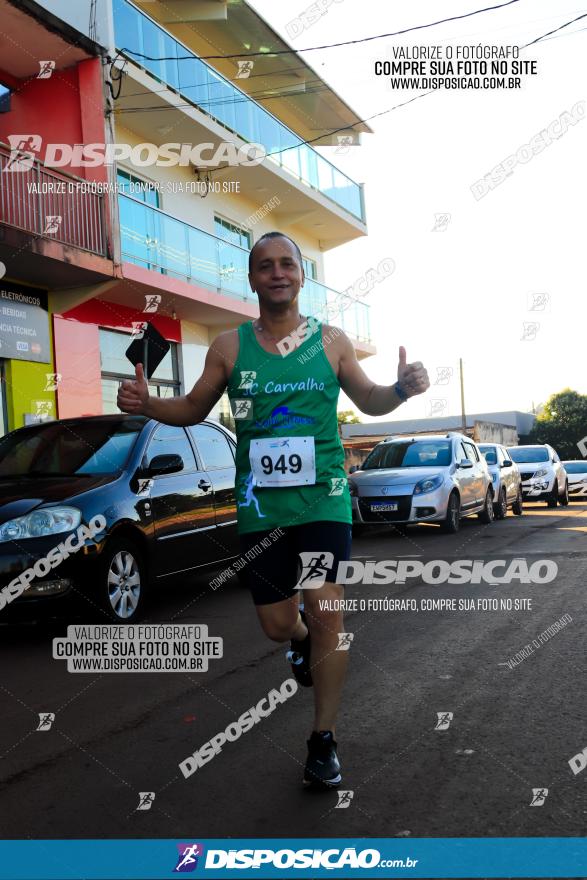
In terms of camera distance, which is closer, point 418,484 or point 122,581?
point 122,581

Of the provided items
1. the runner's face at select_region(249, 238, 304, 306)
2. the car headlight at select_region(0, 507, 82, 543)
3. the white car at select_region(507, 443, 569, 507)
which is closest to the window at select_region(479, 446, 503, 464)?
the white car at select_region(507, 443, 569, 507)

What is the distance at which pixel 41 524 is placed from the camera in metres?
5.88

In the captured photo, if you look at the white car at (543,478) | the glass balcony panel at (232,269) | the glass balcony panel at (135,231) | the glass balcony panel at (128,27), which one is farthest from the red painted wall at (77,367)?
the white car at (543,478)

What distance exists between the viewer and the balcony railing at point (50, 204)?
12.0m

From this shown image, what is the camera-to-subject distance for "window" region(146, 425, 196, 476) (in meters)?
7.06

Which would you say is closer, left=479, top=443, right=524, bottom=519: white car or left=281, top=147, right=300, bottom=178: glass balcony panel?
left=479, top=443, right=524, bottom=519: white car

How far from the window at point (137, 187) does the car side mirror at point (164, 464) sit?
9.82 metres

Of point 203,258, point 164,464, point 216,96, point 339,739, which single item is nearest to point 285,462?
point 339,739

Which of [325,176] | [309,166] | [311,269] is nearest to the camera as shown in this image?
[309,166]

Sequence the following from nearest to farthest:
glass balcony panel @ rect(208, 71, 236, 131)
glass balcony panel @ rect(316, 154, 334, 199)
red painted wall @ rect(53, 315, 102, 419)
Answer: red painted wall @ rect(53, 315, 102, 419) < glass balcony panel @ rect(208, 71, 236, 131) < glass balcony panel @ rect(316, 154, 334, 199)

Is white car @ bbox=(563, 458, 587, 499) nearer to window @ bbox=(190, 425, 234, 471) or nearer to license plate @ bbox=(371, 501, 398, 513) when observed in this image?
license plate @ bbox=(371, 501, 398, 513)

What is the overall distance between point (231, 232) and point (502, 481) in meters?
8.38

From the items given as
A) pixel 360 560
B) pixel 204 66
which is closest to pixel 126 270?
pixel 204 66

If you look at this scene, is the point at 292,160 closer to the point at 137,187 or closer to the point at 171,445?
the point at 137,187
